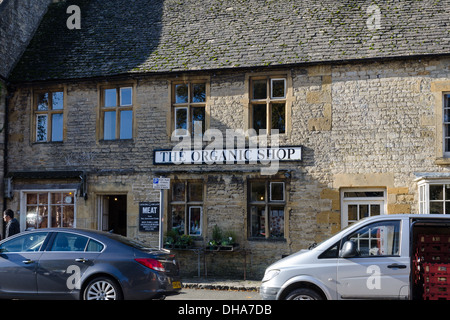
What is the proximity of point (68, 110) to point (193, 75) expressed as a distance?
12.8 feet

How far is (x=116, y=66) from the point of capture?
1509 cm

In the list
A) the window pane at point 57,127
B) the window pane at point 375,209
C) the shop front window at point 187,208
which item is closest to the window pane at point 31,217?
the window pane at point 57,127

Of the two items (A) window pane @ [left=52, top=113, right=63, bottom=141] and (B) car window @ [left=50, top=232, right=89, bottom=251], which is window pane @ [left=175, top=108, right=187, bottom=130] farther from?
(B) car window @ [left=50, top=232, right=89, bottom=251]

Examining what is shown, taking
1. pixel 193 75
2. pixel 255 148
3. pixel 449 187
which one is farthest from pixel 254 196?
pixel 449 187

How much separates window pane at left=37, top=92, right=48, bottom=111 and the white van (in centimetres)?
1043

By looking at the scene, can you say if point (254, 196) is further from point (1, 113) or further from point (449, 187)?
point (1, 113)

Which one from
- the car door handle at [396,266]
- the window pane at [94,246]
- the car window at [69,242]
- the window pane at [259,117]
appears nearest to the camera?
the car door handle at [396,266]

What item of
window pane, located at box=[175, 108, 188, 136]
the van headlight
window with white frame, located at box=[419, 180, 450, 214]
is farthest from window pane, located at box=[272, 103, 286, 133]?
the van headlight

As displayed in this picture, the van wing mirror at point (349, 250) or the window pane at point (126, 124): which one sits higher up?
the window pane at point (126, 124)

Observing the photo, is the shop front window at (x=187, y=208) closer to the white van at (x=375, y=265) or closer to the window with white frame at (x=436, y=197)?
the window with white frame at (x=436, y=197)

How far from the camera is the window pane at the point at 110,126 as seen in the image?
50.1 ft

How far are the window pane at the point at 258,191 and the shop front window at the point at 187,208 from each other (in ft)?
4.69

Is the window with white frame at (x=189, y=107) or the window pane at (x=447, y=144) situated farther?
the window with white frame at (x=189, y=107)

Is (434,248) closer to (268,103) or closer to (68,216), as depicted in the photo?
(268,103)
